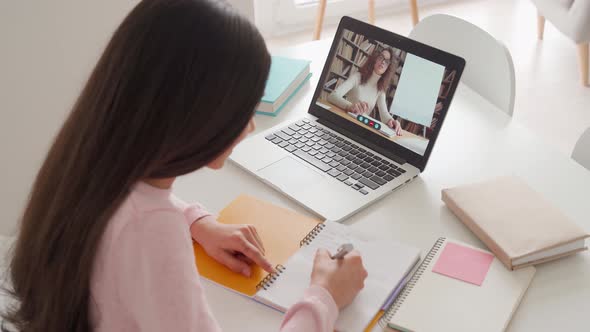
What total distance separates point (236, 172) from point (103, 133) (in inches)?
24.2

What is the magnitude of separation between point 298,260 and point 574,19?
2251 millimetres

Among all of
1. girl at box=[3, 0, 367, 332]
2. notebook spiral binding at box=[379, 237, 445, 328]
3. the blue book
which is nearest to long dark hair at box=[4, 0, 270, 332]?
girl at box=[3, 0, 367, 332]

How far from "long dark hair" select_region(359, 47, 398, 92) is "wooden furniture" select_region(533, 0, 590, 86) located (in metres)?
1.77

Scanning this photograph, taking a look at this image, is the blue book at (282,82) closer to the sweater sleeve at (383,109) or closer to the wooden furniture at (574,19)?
the sweater sleeve at (383,109)

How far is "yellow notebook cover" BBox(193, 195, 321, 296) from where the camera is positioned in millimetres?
1033

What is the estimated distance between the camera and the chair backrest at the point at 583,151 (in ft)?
4.38

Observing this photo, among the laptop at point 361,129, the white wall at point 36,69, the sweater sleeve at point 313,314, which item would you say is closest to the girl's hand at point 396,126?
the laptop at point 361,129

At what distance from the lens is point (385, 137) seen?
1324mm

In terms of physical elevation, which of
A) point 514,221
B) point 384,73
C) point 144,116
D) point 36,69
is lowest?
point 36,69

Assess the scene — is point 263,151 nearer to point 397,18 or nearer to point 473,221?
point 473,221

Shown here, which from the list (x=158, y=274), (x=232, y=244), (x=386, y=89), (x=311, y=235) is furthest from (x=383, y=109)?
(x=158, y=274)

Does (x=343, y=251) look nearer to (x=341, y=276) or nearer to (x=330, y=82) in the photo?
(x=341, y=276)

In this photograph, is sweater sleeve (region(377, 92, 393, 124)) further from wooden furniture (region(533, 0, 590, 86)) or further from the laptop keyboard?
wooden furniture (region(533, 0, 590, 86))

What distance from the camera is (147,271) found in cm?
77
